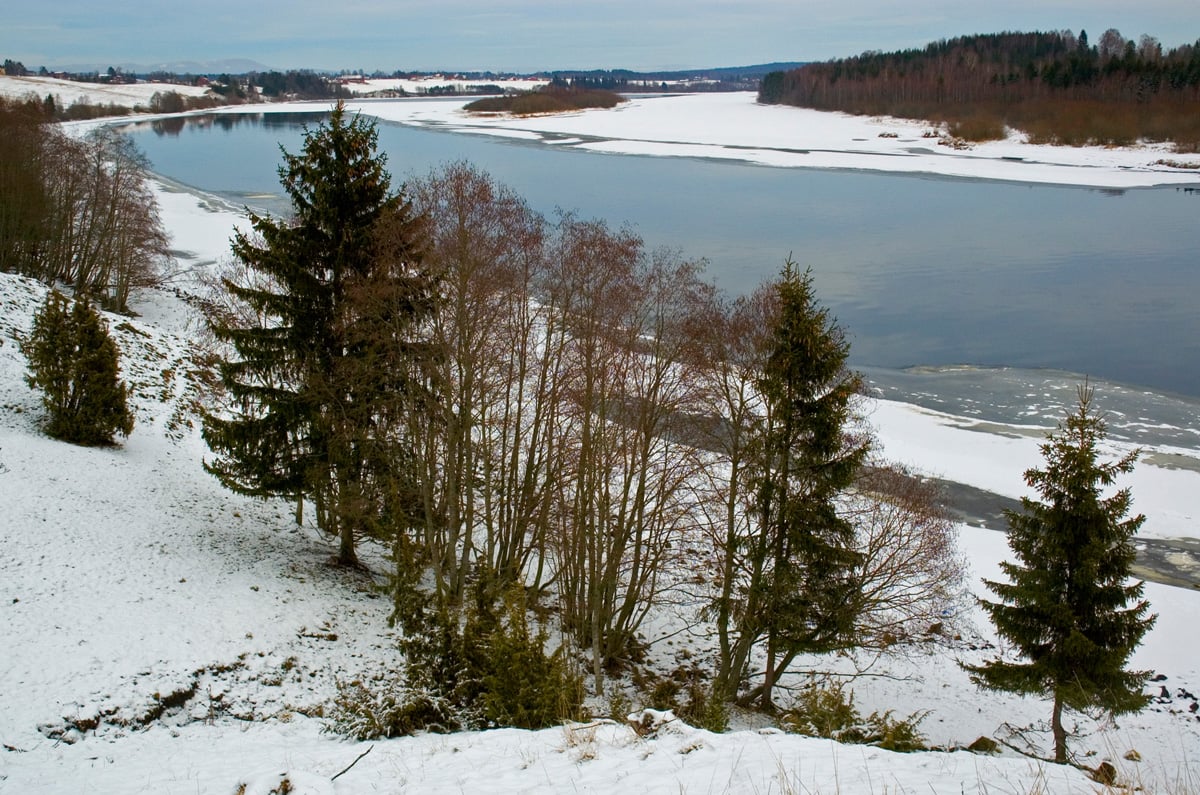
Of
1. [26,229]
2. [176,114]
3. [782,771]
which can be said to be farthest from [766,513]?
[176,114]

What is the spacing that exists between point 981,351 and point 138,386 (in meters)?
25.5

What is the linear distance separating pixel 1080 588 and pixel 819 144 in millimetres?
88426

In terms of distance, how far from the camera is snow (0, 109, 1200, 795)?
701 cm

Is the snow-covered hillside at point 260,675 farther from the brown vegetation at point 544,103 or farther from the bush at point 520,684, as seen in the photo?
the brown vegetation at point 544,103

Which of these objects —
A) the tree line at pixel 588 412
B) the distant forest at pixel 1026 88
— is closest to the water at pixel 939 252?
the tree line at pixel 588 412

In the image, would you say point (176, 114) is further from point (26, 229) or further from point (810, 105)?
point (26, 229)

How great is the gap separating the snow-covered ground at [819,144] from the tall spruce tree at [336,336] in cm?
6566

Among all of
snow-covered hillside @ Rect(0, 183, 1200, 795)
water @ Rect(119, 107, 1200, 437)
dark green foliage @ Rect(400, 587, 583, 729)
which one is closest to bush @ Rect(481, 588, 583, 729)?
dark green foliage @ Rect(400, 587, 583, 729)

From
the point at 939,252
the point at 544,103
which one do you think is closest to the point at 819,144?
the point at 939,252

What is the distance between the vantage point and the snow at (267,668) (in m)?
7.01

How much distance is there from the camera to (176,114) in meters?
150

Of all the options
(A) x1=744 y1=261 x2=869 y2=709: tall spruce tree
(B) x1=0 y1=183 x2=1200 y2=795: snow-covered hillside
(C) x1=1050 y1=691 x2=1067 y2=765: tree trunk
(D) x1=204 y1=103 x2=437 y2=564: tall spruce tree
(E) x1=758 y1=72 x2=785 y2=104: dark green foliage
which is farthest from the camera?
(E) x1=758 y1=72 x2=785 y2=104: dark green foliage

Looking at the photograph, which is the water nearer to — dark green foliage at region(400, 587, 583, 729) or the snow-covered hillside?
the snow-covered hillside

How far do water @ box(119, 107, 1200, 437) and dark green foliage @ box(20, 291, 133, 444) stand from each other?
16.0 metres
